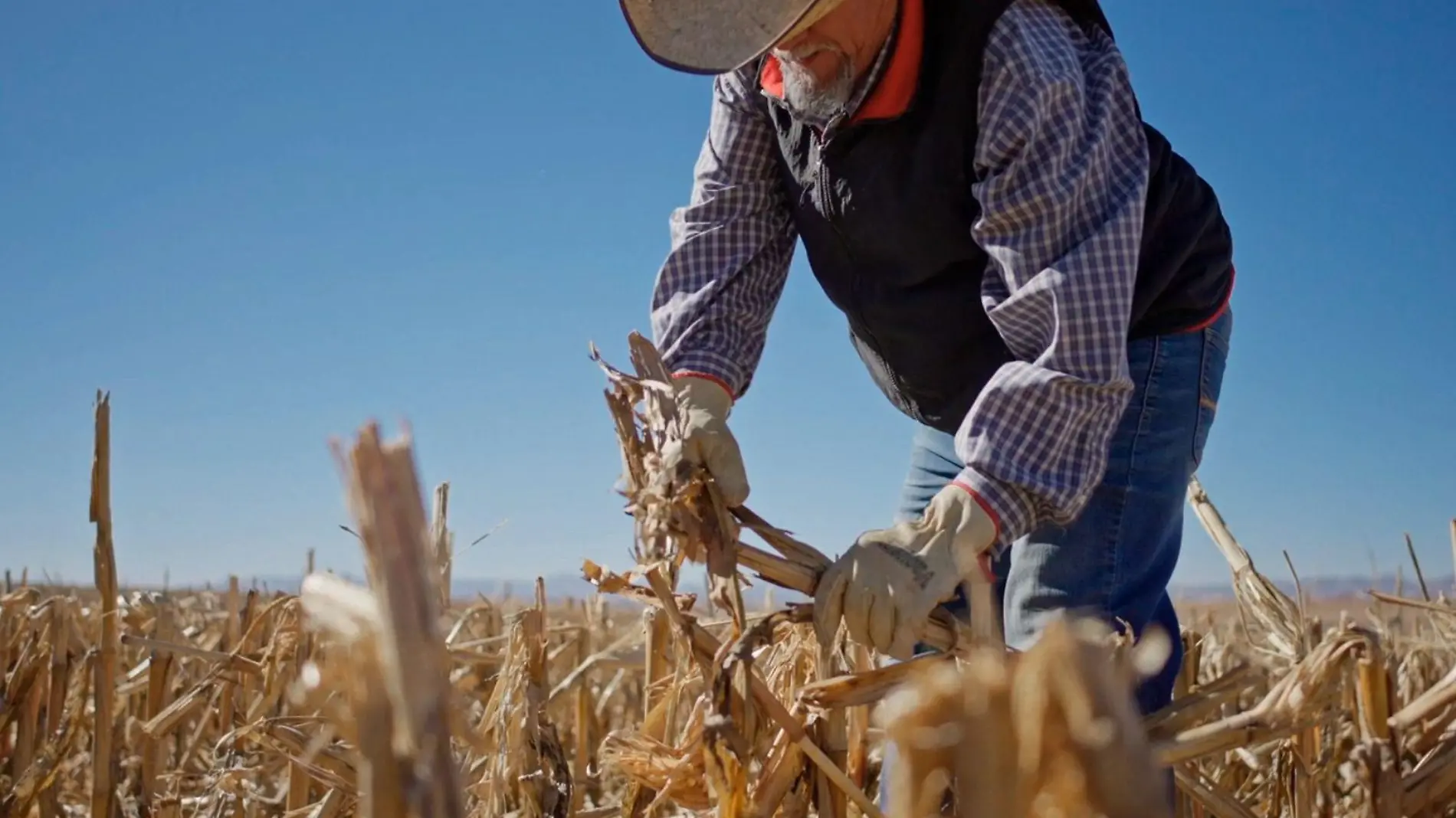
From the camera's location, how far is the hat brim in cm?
208

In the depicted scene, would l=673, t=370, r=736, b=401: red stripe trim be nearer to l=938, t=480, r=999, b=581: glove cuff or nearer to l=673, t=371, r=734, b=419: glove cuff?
l=673, t=371, r=734, b=419: glove cuff

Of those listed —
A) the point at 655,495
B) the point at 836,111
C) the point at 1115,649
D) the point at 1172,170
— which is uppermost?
the point at 836,111

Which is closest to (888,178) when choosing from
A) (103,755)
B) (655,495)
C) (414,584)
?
(655,495)

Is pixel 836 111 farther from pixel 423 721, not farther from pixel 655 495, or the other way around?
pixel 423 721

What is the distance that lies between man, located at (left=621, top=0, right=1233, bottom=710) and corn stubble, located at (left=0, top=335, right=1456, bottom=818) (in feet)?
0.55

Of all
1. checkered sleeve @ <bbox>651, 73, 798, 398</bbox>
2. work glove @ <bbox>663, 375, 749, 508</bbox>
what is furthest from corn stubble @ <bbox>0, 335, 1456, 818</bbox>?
checkered sleeve @ <bbox>651, 73, 798, 398</bbox>

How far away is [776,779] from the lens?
182 cm

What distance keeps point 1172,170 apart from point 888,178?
571mm

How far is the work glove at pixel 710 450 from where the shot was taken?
196cm

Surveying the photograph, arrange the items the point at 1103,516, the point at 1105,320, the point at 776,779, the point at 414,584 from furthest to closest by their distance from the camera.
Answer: the point at 1103,516, the point at 1105,320, the point at 776,779, the point at 414,584

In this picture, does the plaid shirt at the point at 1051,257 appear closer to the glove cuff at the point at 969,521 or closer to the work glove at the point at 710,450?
the glove cuff at the point at 969,521

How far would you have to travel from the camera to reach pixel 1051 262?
2072 millimetres

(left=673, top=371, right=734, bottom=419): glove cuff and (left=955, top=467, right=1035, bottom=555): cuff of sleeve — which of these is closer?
(left=955, top=467, right=1035, bottom=555): cuff of sleeve

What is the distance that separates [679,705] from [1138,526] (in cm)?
98
